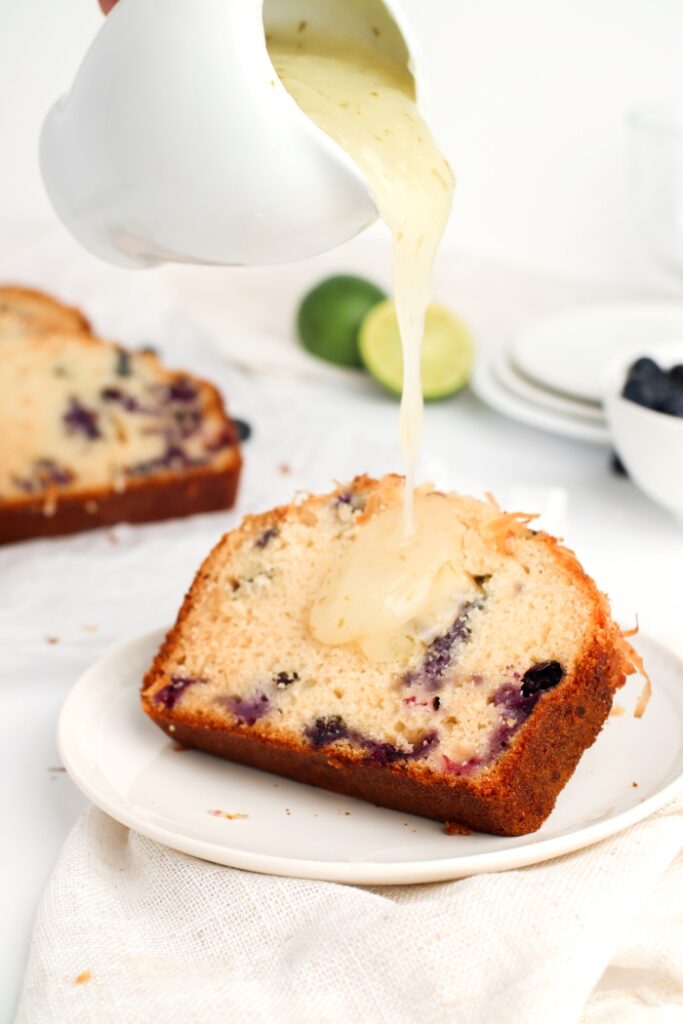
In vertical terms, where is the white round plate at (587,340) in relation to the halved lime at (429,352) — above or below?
above

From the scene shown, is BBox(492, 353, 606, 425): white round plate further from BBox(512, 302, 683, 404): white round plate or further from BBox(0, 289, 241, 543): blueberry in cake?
BBox(0, 289, 241, 543): blueberry in cake

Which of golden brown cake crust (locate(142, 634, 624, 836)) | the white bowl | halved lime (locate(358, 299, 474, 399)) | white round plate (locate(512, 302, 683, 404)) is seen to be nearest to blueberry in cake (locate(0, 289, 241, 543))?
halved lime (locate(358, 299, 474, 399))

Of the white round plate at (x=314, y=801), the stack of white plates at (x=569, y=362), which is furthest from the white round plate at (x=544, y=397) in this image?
the white round plate at (x=314, y=801)

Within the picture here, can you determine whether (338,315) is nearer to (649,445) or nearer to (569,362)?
(569,362)

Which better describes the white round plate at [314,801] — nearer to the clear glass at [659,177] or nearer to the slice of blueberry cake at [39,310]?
the slice of blueberry cake at [39,310]

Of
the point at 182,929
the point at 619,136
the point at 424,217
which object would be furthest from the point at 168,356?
the point at 182,929

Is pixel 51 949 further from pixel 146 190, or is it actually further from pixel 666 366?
pixel 666 366
